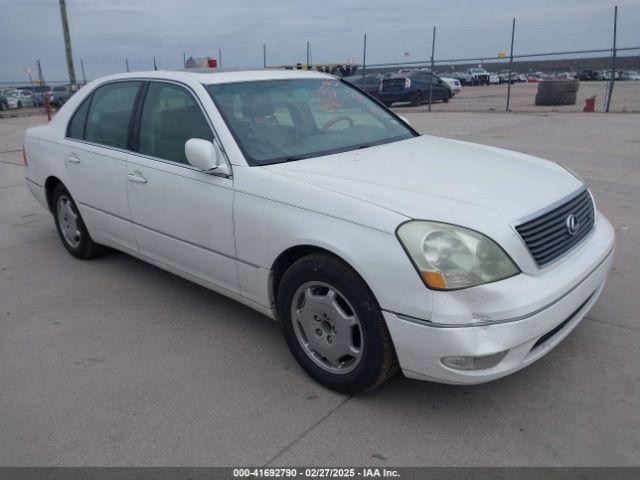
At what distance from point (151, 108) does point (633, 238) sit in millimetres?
4159

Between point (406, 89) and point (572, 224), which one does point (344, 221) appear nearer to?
point (572, 224)

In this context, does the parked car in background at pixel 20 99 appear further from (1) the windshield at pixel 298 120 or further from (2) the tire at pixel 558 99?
(1) the windshield at pixel 298 120

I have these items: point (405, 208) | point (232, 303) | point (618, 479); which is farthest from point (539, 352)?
point (232, 303)

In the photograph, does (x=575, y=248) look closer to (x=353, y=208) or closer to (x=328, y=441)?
(x=353, y=208)

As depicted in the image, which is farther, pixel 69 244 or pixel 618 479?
pixel 69 244

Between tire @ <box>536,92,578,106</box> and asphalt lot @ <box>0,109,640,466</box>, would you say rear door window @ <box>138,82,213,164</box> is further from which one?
tire @ <box>536,92,578,106</box>

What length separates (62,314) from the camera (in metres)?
4.09

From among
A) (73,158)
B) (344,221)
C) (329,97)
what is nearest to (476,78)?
(329,97)

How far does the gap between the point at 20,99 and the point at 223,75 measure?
31920 millimetres

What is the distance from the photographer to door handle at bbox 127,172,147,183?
3885 mm

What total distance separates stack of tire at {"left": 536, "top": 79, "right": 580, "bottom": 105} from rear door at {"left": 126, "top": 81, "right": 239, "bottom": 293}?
1833 centimetres

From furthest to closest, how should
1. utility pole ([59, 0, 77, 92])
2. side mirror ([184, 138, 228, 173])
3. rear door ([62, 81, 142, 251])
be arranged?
1. utility pole ([59, 0, 77, 92])
2. rear door ([62, 81, 142, 251])
3. side mirror ([184, 138, 228, 173])

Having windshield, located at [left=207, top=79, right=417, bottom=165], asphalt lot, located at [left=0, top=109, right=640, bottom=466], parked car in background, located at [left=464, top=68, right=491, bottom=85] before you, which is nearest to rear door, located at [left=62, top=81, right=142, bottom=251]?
asphalt lot, located at [left=0, top=109, right=640, bottom=466]

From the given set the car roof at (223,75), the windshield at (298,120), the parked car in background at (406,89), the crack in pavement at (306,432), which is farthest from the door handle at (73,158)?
the parked car in background at (406,89)
